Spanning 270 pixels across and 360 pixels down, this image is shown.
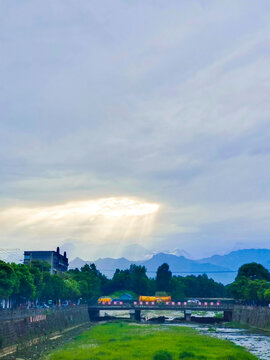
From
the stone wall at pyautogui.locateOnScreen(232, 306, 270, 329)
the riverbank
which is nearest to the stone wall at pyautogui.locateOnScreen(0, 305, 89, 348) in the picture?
the riverbank

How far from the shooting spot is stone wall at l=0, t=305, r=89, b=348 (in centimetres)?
8450

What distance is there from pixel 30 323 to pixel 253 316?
83016mm

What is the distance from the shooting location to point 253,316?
158m

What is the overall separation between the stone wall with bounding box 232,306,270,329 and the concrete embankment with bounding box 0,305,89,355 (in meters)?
55.6

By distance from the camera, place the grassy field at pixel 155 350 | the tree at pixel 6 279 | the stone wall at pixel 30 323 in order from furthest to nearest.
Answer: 1. the tree at pixel 6 279
2. the stone wall at pixel 30 323
3. the grassy field at pixel 155 350

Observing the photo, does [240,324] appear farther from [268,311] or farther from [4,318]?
→ [4,318]

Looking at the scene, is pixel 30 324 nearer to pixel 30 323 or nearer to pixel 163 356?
pixel 30 323

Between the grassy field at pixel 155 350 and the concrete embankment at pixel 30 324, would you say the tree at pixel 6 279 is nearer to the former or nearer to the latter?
the concrete embankment at pixel 30 324

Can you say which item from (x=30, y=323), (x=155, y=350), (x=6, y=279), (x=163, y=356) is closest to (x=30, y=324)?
(x=30, y=323)

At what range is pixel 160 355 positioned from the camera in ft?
249

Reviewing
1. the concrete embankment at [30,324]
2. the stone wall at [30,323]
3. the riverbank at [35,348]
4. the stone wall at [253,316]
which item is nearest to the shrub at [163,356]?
the riverbank at [35,348]

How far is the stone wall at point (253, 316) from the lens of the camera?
143000 millimetres

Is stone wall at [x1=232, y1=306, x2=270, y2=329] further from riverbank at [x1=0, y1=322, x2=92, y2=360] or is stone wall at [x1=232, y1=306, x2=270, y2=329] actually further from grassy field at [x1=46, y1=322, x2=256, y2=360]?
riverbank at [x1=0, y1=322, x2=92, y2=360]

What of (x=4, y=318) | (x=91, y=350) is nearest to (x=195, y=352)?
(x=91, y=350)
